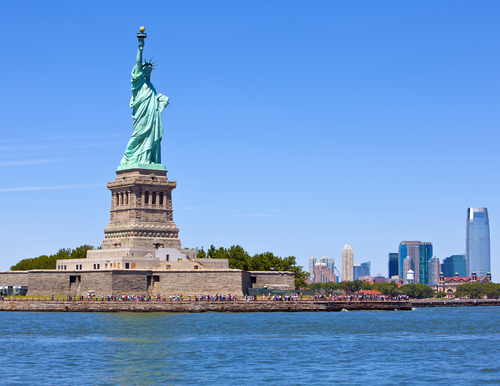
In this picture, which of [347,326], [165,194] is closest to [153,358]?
[347,326]

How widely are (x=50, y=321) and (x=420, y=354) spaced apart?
36.2 metres

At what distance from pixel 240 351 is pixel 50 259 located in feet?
226

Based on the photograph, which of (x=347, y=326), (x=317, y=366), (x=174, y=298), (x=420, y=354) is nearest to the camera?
(x=317, y=366)

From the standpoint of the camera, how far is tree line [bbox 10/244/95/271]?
372 ft

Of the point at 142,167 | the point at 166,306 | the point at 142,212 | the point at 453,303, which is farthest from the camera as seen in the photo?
the point at 453,303

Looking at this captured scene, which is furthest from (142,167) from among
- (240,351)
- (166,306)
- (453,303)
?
(453,303)

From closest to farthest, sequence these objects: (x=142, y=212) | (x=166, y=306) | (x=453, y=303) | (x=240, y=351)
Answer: (x=240, y=351) → (x=166, y=306) → (x=142, y=212) → (x=453, y=303)

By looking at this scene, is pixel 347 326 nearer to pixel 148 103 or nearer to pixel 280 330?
pixel 280 330

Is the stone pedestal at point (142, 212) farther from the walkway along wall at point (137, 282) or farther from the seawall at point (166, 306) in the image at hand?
the seawall at point (166, 306)

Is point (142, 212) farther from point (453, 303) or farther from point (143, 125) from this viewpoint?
point (453, 303)

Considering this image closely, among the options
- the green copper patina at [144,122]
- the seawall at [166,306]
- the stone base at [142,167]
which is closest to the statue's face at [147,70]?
the green copper patina at [144,122]

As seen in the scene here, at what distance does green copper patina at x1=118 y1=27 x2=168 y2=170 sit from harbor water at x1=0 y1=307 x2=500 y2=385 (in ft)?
86.6

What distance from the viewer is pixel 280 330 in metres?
65.1

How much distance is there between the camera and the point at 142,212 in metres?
95.5
